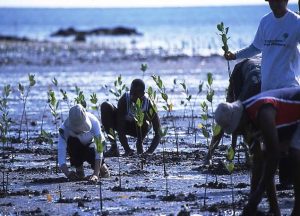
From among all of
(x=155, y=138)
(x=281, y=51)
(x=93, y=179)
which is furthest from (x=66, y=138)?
(x=281, y=51)

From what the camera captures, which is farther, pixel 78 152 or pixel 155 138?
pixel 155 138

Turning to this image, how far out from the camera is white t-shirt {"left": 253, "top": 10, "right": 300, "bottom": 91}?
887cm

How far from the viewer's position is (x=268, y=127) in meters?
7.61

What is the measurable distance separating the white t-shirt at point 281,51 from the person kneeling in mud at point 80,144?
8.05 feet

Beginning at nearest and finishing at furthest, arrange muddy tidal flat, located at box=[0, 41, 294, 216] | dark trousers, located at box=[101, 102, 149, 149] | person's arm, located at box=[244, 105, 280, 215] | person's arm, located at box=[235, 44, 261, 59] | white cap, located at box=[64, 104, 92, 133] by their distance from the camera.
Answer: person's arm, located at box=[244, 105, 280, 215]
muddy tidal flat, located at box=[0, 41, 294, 216]
person's arm, located at box=[235, 44, 261, 59]
white cap, located at box=[64, 104, 92, 133]
dark trousers, located at box=[101, 102, 149, 149]

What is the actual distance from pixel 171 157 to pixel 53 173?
6.08 ft

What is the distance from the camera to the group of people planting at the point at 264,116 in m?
7.72

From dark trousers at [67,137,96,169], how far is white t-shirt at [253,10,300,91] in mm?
2740

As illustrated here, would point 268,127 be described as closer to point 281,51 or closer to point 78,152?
point 281,51

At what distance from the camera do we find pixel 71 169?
476 inches

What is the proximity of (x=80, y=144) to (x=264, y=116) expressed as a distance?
3.79 meters

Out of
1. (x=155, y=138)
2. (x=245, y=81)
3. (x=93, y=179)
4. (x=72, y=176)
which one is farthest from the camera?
(x=155, y=138)

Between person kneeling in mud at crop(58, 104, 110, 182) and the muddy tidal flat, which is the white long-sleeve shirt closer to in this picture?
the muddy tidal flat

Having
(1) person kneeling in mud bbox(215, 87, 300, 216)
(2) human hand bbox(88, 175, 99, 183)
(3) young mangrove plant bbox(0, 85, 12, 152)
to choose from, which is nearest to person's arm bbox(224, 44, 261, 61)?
(1) person kneeling in mud bbox(215, 87, 300, 216)
